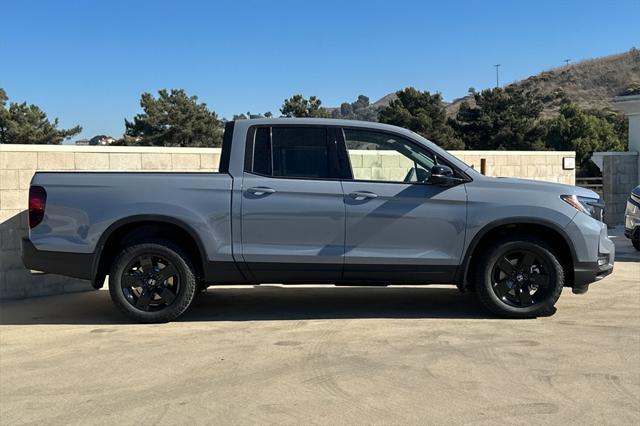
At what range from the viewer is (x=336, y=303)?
7.45m

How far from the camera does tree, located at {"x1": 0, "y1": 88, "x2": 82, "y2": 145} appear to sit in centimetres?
4391

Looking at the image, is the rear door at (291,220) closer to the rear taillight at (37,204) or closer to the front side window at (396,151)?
the front side window at (396,151)

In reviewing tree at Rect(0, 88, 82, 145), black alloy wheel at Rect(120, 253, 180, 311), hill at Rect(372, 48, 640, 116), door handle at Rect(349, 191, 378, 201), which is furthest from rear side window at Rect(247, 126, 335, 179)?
hill at Rect(372, 48, 640, 116)

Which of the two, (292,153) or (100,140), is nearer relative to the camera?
(292,153)

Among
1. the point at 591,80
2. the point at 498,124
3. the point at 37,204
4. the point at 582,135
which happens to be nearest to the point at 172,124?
the point at 498,124

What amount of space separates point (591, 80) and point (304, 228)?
98241 mm

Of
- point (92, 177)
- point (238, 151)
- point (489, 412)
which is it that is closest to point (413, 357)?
point (489, 412)

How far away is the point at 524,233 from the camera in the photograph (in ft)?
21.4

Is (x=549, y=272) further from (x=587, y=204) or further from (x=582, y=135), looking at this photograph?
(x=582, y=135)

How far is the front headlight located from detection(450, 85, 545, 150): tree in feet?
160

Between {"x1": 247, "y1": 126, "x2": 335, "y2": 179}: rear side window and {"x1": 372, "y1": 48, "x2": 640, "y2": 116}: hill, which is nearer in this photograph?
{"x1": 247, "y1": 126, "x2": 335, "y2": 179}: rear side window

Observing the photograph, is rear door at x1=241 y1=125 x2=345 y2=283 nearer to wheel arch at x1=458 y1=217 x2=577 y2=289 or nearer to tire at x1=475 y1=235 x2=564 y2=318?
wheel arch at x1=458 y1=217 x2=577 y2=289

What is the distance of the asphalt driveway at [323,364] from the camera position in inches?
165

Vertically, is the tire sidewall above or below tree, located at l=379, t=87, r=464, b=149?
below
